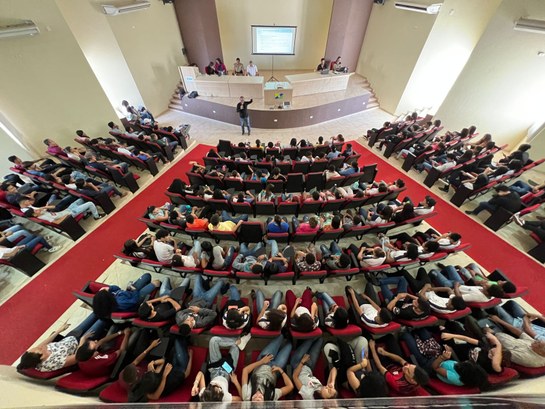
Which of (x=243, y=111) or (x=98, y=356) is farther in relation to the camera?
(x=243, y=111)

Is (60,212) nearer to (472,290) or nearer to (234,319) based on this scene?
(234,319)

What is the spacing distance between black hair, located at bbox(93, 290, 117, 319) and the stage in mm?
7385

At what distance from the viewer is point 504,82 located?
256 inches

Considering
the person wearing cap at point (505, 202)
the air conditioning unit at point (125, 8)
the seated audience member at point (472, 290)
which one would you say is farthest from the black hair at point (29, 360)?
the air conditioning unit at point (125, 8)

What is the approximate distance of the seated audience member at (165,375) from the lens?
6.07 ft

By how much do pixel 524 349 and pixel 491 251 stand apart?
8.25ft

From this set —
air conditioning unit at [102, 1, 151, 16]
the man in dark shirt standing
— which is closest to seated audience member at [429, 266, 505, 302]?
the man in dark shirt standing

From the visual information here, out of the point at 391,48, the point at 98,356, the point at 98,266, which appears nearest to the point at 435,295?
the point at 98,356

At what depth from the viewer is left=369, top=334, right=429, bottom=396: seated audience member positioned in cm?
193

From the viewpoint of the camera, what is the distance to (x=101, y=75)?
7250 millimetres

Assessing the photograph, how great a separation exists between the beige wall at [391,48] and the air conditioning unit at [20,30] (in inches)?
428

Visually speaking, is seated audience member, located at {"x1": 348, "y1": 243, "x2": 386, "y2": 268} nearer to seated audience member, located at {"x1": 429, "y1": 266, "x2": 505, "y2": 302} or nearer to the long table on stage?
seated audience member, located at {"x1": 429, "y1": 266, "x2": 505, "y2": 302}

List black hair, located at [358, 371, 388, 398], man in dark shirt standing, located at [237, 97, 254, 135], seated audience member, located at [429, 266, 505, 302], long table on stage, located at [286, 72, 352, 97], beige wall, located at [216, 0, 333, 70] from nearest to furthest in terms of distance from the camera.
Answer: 1. black hair, located at [358, 371, 388, 398]
2. seated audience member, located at [429, 266, 505, 302]
3. man in dark shirt standing, located at [237, 97, 254, 135]
4. long table on stage, located at [286, 72, 352, 97]
5. beige wall, located at [216, 0, 333, 70]

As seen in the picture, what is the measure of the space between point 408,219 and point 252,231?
8.80ft
